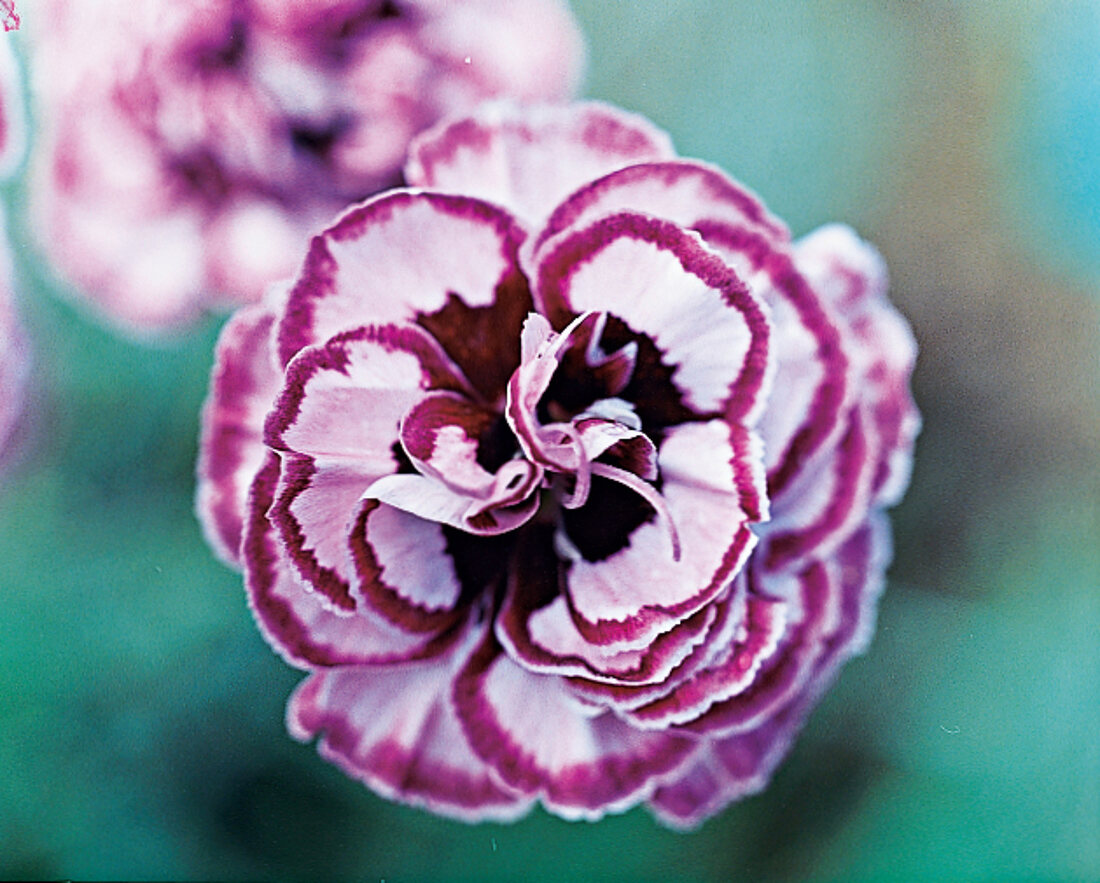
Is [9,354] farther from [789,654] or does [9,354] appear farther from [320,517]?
[789,654]

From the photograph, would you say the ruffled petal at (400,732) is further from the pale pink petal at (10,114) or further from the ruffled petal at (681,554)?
the pale pink petal at (10,114)

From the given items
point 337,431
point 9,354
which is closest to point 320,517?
point 337,431

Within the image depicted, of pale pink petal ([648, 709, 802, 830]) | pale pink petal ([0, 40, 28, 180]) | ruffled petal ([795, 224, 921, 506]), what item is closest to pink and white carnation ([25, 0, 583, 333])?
pale pink petal ([0, 40, 28, 180])

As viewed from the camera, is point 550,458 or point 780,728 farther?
point 780,728

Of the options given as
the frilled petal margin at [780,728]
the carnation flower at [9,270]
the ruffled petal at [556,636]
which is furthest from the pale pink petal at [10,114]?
the frilled petal margin at [780,728]

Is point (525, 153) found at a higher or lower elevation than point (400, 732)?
higher
